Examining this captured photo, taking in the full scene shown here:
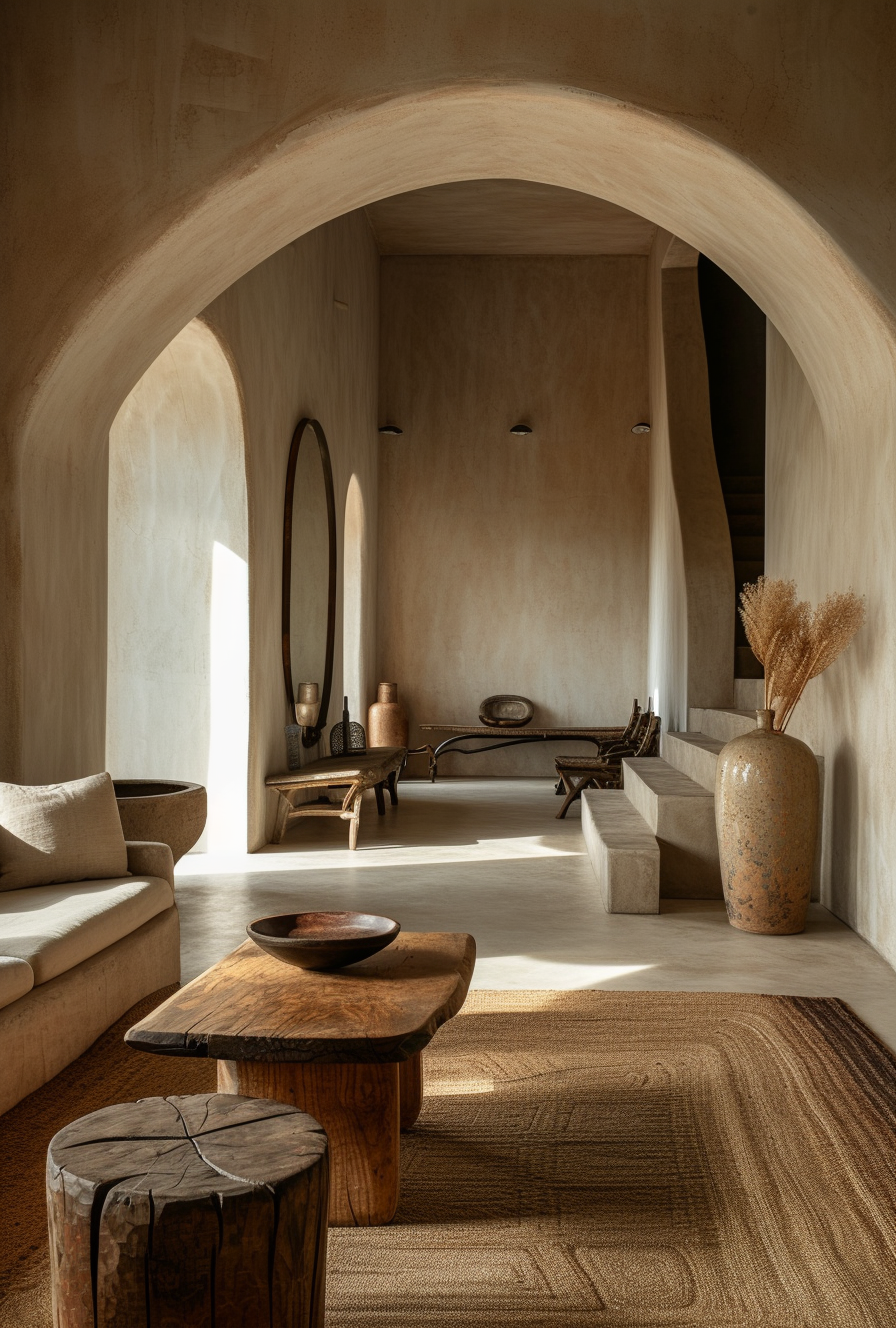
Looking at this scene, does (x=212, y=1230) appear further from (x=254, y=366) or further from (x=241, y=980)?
(x=254, y=366)

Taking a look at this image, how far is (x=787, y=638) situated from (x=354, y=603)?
6.60 m

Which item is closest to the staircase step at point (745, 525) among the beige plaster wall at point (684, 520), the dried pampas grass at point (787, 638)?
the beige plaster wall at point (684, 520)

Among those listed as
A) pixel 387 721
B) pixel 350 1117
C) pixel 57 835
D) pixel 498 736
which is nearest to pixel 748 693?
pixel 498 736

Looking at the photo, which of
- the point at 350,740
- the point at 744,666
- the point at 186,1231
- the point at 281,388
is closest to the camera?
the point at 186,1231

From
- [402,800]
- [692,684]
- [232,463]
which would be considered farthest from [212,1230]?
[402,800]

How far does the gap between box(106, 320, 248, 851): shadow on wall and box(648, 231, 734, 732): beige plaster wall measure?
10.9ft

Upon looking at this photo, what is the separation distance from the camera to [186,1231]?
153 cm

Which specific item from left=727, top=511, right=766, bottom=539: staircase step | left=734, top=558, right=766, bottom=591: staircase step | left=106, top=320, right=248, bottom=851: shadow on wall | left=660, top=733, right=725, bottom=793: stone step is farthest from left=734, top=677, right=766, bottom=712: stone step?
left=106, top=320, right=248, bottom=851: shadow on wall

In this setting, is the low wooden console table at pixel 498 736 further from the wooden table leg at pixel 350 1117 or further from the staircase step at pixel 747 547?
the wooden table leg at pixel 350 1117

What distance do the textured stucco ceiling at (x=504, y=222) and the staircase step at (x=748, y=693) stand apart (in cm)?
484

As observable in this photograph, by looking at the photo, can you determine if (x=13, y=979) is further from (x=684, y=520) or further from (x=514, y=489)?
(x=514, y=489)

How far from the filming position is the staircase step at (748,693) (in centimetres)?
771

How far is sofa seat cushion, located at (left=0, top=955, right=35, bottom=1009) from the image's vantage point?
286 cm

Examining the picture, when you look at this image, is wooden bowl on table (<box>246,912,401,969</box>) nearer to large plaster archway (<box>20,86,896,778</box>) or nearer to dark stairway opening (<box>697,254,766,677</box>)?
large plaster archway (<box>20,86,896,778</box>)
